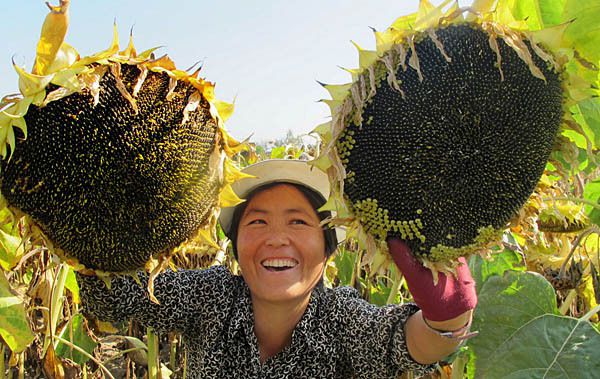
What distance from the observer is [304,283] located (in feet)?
7.20

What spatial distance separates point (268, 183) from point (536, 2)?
1210 mm

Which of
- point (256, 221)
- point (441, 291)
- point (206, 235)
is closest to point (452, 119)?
point (441, 291)

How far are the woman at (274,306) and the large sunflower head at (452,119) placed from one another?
0.82 metres

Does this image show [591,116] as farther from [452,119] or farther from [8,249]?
[8,249]

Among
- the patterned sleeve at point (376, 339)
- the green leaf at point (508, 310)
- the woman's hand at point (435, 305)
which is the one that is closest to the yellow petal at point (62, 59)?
the woman's hand at point (435, 305)

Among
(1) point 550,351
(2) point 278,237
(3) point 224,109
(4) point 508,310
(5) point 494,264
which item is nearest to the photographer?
(3) point 224,109

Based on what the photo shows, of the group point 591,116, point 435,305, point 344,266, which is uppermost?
point 591,116

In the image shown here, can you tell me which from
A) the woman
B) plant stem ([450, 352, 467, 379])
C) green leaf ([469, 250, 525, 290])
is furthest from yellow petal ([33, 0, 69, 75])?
plant stem ([450, 352, 467, 379])

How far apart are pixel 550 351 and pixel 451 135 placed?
92 centimetres

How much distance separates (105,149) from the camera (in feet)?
4.04

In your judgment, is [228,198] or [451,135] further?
[228,198]

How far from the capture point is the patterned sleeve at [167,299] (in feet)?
6.50

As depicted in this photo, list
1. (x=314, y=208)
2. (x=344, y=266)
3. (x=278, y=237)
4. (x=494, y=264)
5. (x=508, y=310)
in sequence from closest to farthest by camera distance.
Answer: (x=508, y=310)
(x=278, y=237)
(x=314, y=208)
(x=494, y=264)
(x=344, y=266)

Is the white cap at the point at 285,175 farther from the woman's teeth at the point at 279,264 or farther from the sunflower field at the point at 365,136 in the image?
the sunflower field at the point at 365,136
